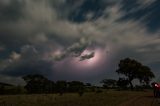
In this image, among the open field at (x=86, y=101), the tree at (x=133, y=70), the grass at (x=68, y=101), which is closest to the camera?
the open field at (x=86, y=101)

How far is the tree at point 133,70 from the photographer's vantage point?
98.9m

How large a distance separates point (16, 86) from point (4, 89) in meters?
5.49

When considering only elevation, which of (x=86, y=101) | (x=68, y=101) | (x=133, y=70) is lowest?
(x=86, y=101)

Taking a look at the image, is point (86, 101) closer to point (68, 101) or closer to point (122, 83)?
point (68, 101)

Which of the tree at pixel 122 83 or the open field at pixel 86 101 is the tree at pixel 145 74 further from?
the open field at pixel 86 101

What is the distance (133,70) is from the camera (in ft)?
325

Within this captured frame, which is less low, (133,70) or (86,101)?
(133,70)

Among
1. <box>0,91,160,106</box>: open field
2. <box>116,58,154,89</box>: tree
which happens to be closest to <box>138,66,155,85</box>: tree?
<box>116,58,154,89</box>: tree

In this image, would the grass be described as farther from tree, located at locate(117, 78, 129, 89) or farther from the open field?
tree, located at locate(117, 78, 129, 89)

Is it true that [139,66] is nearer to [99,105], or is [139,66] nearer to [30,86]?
[30,86]

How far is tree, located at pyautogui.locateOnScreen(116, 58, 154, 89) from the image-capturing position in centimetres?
9894

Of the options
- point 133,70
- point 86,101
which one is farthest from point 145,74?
point 86,101

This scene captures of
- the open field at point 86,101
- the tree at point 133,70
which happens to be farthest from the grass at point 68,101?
the tree at point 133,70

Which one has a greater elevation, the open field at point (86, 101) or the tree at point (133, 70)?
the tree at point (133, 70)
